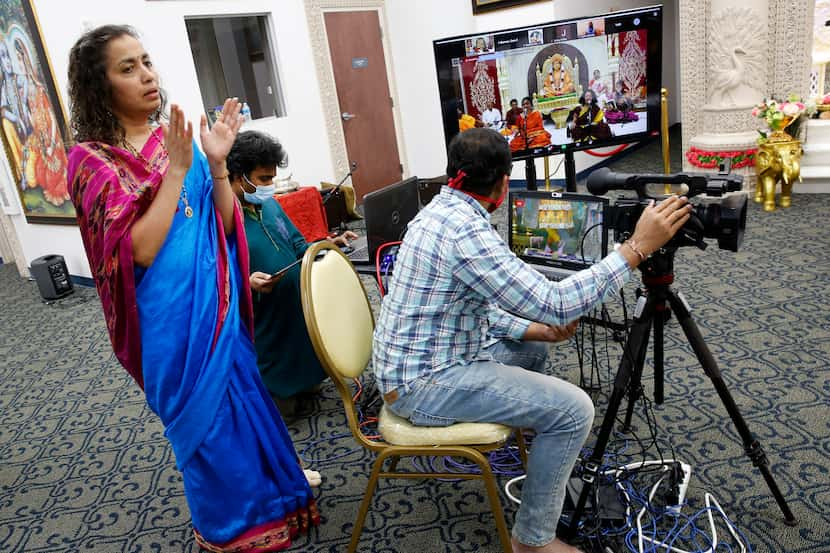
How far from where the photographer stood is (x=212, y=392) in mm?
1520

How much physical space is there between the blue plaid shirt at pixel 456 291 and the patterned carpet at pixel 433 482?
1.97 ft

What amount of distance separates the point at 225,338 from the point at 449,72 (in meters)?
2.11

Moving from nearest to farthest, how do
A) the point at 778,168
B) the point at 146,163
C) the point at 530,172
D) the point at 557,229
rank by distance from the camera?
1. the point at 146,163
2. the point at 557,229
3. the point at 530,172
4. the point at 778,168

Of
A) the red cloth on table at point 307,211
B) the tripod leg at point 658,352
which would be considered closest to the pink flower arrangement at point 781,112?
the tripod leg at point 658,352

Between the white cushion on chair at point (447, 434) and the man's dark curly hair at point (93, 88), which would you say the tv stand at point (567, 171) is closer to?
the white cushion on chair at point (447, 434)

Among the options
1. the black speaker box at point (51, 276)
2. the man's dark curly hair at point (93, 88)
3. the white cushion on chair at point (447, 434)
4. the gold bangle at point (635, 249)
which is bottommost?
the black speaker box at point (51, 276)

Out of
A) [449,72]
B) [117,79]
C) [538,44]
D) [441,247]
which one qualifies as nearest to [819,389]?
[441,247]

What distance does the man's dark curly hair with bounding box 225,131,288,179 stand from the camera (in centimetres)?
208

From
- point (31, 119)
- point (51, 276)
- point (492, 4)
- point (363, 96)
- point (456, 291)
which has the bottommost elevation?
point (51, 276)

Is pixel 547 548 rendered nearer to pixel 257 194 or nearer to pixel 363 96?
pixel 257 194

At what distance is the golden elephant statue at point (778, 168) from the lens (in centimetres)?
407

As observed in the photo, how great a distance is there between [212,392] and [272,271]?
0.79 meters

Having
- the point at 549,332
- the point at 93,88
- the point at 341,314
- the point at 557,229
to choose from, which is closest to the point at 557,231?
the point at 557,229

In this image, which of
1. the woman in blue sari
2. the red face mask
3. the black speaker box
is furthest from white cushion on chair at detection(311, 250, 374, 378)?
the black speaker box
